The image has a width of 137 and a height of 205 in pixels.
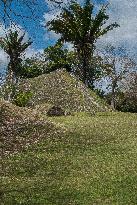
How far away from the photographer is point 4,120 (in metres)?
23.4

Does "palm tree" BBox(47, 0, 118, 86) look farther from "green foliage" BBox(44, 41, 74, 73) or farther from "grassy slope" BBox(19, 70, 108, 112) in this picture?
"green foliage" BBox(44, 41, 74, 73)

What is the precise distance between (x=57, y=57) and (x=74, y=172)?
2255 inches

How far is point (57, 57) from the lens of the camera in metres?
70.8

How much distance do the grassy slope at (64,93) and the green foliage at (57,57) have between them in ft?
69.9

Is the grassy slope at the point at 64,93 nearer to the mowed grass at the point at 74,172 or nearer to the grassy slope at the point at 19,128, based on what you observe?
the grassy slope at the point at 19,128

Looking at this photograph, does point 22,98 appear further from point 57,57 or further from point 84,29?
point 57,57

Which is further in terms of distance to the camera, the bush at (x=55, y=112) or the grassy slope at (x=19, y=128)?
the bush at (x=55, y=112)

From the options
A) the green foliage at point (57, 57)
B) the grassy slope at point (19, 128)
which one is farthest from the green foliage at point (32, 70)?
the grassy slope at point (19, 128)

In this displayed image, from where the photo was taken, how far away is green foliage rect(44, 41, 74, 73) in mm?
67519

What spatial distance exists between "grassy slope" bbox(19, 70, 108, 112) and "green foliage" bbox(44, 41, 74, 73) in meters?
21.3

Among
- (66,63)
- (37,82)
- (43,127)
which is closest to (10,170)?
(43,127)

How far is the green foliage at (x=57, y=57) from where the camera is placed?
6752 cm

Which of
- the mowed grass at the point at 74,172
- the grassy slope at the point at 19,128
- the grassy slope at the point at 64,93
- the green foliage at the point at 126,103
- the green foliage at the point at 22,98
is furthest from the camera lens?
the green foliage at the point at 126,103

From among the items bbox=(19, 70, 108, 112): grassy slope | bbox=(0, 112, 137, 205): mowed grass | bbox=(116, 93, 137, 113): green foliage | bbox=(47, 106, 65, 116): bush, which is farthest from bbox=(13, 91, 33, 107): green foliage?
bbox=(116, 93, 137, 113): green foliage
